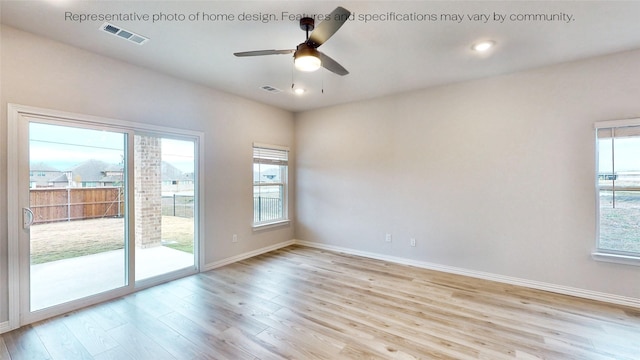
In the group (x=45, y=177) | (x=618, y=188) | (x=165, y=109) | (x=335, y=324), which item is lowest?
(x=335, y=324)

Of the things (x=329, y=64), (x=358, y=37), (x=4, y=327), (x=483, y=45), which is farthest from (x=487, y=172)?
(x=4, y=327)

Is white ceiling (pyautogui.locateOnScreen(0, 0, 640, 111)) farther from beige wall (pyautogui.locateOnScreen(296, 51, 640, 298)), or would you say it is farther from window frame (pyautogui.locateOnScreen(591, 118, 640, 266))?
window frame (pyautogui.locateOnScreen(591, 118, 640, 266))

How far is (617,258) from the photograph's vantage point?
297 centimetres

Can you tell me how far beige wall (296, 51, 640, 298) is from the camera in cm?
314

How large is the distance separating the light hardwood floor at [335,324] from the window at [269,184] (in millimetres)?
1688

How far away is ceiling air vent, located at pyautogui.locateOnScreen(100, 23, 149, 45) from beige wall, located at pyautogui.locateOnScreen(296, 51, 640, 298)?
3.21 m

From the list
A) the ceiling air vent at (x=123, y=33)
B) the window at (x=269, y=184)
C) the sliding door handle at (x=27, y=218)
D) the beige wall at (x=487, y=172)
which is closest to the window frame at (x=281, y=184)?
the window at (x=269, y=184)

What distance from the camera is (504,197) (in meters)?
3.62

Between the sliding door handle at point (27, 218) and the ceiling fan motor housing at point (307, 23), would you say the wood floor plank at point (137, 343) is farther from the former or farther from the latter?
the ceiling fan motor housing at point (307, 23)

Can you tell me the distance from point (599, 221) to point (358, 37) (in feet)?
11.3

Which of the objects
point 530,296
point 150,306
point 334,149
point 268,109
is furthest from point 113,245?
point 530,296

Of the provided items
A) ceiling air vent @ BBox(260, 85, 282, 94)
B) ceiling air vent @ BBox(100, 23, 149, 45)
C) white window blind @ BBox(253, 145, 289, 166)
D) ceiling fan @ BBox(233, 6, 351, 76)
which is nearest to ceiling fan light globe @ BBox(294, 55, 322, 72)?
ceiling fan @ BBox(233, 6, 351, 76)

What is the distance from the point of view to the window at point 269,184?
502 centimetres

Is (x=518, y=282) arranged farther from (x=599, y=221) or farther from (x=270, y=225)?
(x=270, y=225)
